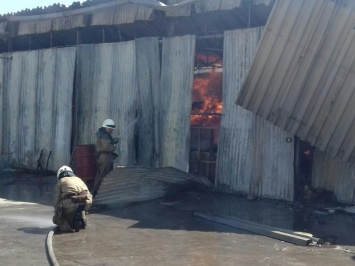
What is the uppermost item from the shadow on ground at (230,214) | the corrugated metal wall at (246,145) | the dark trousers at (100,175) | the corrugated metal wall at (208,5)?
the corrugated metal wall at (208,5)

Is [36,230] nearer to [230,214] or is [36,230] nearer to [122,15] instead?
[230,214]

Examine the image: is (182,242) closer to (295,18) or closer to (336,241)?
(336,241)

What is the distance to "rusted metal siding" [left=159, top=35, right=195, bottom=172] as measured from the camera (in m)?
12.9

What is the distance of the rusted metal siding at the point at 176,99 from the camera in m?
12.9

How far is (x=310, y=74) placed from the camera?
10.1 metres

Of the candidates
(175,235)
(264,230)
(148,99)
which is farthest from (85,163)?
(264,230)

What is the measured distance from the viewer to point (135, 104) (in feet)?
45.6

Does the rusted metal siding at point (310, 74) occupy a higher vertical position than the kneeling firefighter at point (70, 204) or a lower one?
higher

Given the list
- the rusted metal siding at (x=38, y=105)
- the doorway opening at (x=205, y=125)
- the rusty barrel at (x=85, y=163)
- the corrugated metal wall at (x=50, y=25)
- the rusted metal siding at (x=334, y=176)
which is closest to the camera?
the rusted metal siding at (x=334, y=176)

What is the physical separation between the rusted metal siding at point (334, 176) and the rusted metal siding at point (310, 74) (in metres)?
1.01

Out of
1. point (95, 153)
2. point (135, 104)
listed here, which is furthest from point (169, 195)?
point (135, 104)

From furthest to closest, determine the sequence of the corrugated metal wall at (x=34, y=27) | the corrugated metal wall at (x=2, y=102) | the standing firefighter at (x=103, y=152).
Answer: the corrugated metal wall at (x=2, y=102) < the corrugated metal wall at (x=34, y=27) < the standing firefighter at (x=103, y=152)

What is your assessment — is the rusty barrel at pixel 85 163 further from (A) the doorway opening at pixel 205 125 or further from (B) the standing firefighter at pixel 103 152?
(A) the doorway opening at pixel 205 125

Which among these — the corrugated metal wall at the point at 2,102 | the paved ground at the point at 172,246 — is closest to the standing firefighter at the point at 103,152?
the paved ground at the point at 172,246
